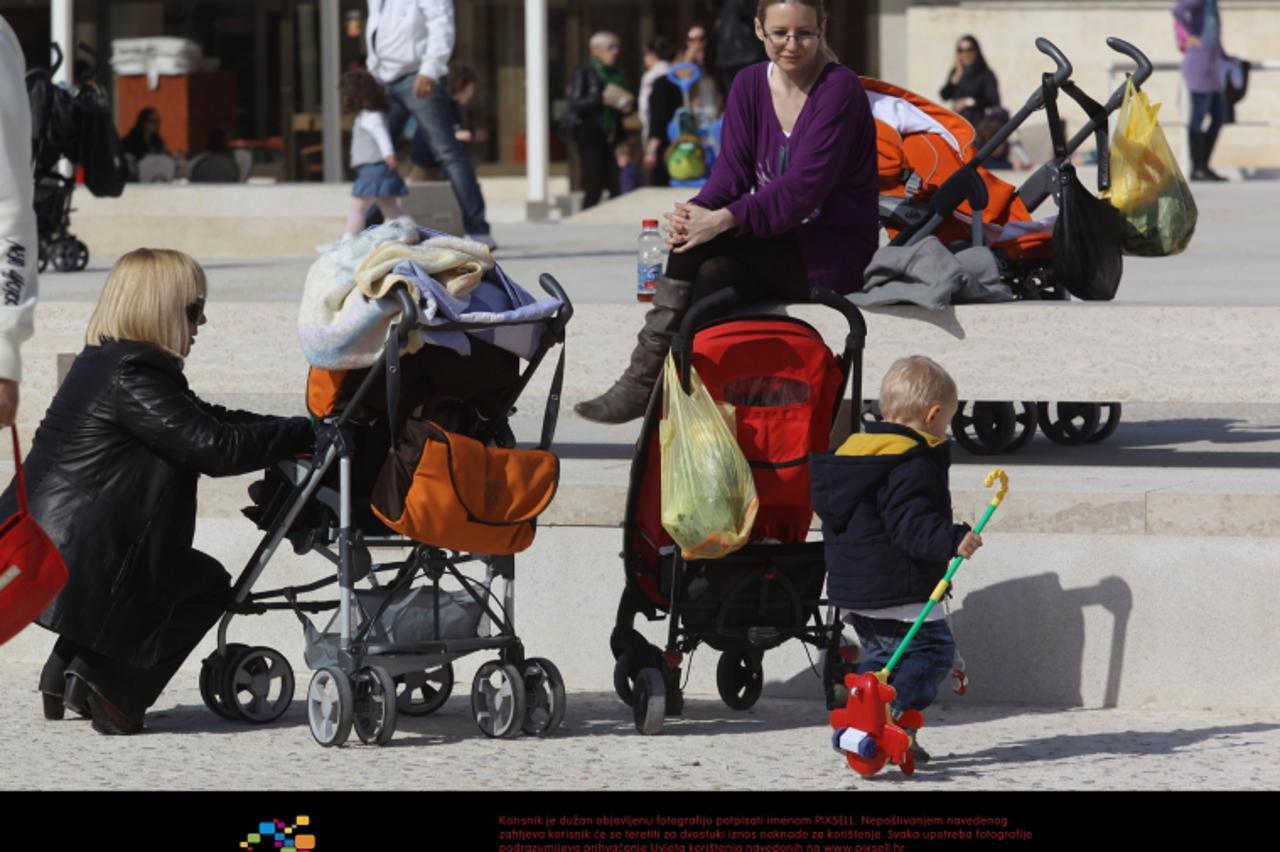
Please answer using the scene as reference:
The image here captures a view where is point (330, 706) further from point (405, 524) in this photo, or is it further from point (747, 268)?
point (747, 268)

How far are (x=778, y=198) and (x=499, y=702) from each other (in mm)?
1713

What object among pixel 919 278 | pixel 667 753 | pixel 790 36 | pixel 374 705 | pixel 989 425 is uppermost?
Answer: pixel 790 36

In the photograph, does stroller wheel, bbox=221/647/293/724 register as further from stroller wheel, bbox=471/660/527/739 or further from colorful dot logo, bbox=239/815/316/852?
colorful dot logo, bbox=239/815/316/852

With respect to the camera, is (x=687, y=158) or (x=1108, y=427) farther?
(x=687, y=158)

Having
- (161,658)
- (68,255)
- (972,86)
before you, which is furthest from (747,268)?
(972,86)

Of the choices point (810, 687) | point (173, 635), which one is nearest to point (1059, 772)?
point (810, 687)

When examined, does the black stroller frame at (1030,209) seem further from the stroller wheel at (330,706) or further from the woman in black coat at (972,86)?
the woman in black coat at (972,86)

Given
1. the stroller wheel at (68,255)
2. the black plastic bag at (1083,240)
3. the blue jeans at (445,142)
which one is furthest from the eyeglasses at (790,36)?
the stroller wheel at (68,255)

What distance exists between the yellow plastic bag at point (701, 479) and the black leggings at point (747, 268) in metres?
1.01

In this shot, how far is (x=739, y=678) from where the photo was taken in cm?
640

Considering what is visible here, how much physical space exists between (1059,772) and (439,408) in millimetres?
1683

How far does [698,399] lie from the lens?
19.7 feet

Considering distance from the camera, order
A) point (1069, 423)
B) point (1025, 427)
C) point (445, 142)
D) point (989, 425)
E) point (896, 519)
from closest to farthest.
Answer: point (896, 519) → point (989, 425) → point (1025, 427) → point (1069, 423) → point (445, 142)

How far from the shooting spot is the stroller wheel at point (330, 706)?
5.80 m
